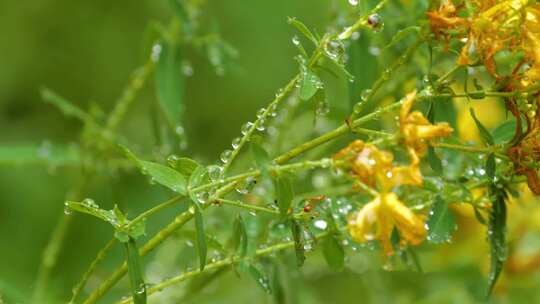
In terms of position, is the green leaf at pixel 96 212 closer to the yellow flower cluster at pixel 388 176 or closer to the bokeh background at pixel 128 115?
the yellow flower cluster at pixel 388 176

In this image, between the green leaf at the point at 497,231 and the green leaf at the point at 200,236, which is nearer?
the green leaf at the point at 200,236

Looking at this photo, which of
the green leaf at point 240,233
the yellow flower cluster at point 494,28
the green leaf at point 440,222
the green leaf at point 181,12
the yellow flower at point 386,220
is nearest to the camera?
the yellow flower at point 386,220

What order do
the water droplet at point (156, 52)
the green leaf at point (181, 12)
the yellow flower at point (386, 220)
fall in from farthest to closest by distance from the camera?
the water droplet at point (156, 52)
the green leaf at point (181, 12)
the yellow flower at point (386, 220)

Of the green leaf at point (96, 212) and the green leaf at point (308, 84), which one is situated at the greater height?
the green leaf at point (308, 84)

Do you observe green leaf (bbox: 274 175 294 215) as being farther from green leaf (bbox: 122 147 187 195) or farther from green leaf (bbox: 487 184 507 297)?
green leaf (bbox: 487 184 507 297)

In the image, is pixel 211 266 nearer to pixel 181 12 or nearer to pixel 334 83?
pixel 181 12

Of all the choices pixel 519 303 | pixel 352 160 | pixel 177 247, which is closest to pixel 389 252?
pixel 352 160

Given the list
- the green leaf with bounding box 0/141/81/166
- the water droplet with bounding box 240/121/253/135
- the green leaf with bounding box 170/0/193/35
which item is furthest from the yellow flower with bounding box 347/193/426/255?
the green leaf with bounding box 0/141/81/166

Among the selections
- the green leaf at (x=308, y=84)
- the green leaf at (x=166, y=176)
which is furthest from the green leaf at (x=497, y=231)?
the green leaf at (x=166, y=176)
